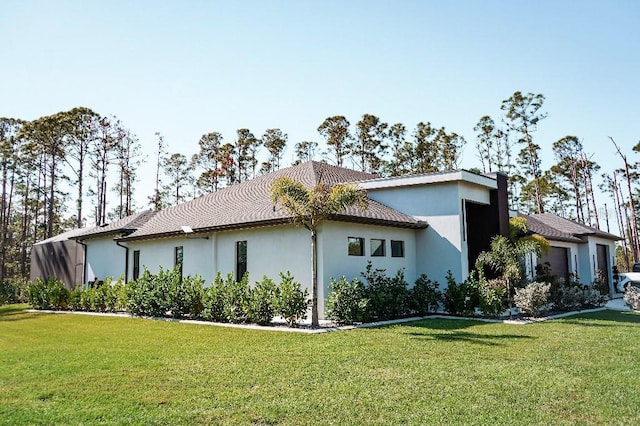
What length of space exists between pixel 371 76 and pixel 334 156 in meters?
22.3

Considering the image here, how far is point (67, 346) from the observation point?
33.9 ft

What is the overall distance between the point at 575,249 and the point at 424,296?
1496 cm

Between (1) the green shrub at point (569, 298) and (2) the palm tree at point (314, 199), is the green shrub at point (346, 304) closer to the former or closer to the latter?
(2) the palm tree at point (314, 199)

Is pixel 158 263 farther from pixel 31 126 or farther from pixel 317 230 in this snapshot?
pixel 31 126

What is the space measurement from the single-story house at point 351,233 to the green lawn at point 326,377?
3.57 meters

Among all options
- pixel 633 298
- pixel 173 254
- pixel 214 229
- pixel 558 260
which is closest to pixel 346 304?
pixel 214 229

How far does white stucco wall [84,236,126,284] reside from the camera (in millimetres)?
23000

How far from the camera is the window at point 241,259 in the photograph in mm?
16781

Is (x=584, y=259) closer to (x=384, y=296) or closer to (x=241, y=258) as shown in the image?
(x=384, y=296)

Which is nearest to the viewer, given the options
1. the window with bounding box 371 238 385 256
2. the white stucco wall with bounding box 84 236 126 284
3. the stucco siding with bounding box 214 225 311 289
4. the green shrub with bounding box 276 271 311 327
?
the green shrub with bounding box 276 271 311 327

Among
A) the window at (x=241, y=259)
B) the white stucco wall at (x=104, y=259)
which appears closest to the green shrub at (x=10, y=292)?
the white stucco wall at (x=104, y=259)

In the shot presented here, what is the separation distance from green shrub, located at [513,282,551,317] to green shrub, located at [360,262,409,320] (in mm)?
3418

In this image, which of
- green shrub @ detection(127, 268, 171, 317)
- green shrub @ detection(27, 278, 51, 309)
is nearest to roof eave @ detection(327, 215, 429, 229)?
green shrub @ detection(127, 268, 171, 317)

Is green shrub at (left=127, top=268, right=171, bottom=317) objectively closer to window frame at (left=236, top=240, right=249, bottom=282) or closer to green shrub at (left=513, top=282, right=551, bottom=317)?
window frame at (left=236, top=240, right=249, bottom=282)
